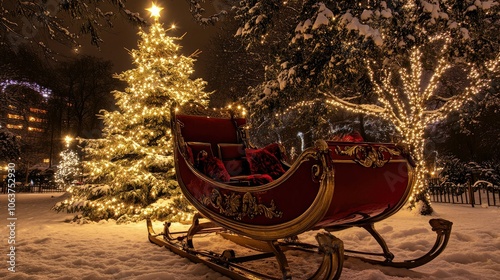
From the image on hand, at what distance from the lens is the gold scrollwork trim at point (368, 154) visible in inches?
106

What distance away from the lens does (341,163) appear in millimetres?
2584

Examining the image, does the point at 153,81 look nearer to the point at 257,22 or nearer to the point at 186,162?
the point at 257,22

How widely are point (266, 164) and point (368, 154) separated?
1.45 metres

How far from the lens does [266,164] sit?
400 cm

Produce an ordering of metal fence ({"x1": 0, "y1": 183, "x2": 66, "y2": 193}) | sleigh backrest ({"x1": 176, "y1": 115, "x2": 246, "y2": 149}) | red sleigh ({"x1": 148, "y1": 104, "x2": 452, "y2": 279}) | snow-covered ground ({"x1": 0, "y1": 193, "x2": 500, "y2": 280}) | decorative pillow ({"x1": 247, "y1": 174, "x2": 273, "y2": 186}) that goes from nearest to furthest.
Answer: red sleigh ({"x1": 148, "y1": 104, "x2": 452, "y2": 279}) → snow-covered ground ({"x1": 0, "y1": 193, "x2": 500, "y2": 280}) → decorative pillow ({"x1": 247, "y1": 174, "x2": 273, "y2": 186}) → sleigh backrest ({"x1": 176, "y1": 115, "x2": 246, "y2": 149}) → metal fence ({"x1": 0, "y1": 183, "x2": 66, "y2": 193})

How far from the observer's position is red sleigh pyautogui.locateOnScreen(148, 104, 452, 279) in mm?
2504

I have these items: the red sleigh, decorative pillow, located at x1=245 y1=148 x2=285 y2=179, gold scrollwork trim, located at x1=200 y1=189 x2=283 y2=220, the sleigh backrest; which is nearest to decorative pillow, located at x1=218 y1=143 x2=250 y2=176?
the sleigh backrest

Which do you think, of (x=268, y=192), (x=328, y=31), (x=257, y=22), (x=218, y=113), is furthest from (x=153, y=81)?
(x=268, y=192)

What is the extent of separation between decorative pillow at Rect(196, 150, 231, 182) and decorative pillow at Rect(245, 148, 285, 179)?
44cm

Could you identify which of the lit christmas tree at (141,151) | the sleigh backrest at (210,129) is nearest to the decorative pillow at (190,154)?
the sleigh backrest at (210,129)

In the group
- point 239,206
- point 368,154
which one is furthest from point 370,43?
point 239,206

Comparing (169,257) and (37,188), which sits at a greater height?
(37,188)

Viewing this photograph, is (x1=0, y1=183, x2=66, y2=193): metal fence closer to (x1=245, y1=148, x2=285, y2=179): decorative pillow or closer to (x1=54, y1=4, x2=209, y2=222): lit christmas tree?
(x1=54, y1=4, x2=209, y2=222): lit christmas tree

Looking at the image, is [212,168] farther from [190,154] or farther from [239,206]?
[239,206]
